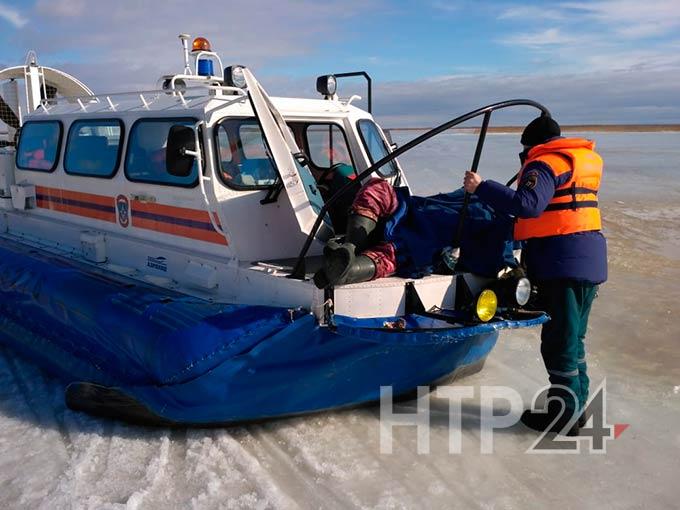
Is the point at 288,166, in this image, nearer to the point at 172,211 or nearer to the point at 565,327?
the point at 172,211

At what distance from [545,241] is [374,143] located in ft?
6.15

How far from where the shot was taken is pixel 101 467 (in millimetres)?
3158

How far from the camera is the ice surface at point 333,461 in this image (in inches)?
115

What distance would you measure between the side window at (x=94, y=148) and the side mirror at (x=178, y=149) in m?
0.99

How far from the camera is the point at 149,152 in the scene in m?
4.29

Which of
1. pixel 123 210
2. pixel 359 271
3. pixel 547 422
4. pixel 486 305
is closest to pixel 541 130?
pixel 486 305

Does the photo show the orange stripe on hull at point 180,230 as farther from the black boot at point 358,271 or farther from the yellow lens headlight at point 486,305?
the yellow lens headlight at point 486,305

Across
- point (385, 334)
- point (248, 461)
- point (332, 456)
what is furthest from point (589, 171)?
point (248, 461)

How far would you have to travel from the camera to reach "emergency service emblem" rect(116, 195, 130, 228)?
4.49 metres

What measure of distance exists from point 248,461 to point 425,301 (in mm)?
1153

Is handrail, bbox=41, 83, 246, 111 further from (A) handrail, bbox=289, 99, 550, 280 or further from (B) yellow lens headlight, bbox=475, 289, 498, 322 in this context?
(B) yellow lens headlight, bbox=475, 289, 498, 322

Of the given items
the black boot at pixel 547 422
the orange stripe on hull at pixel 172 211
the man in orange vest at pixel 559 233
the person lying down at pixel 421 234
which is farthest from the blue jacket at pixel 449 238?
the orange stripe on hull at pixel 172 211

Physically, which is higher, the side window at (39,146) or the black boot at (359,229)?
the side window at (39,146)

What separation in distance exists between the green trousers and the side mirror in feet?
6.67
